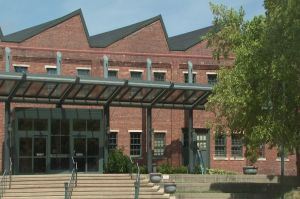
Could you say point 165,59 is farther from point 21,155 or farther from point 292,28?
point 292,28

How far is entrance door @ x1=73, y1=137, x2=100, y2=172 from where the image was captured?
36.4 m

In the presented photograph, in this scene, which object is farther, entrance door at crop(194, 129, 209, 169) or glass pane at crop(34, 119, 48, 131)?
entrance door at crop(194, 129, 209, 169)

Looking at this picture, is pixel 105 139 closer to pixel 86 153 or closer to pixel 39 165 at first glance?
pixel 86 153

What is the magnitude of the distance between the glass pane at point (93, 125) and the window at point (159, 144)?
27.4ft

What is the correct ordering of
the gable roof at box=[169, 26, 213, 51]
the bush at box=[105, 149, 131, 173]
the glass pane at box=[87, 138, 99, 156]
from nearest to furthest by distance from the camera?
the bush at box=[105, 149, 131, 173], the glass pane at box=[87, 138, 99, 156], the gable roof at box=[169, 26, 213, 51]

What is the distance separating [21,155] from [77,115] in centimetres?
401

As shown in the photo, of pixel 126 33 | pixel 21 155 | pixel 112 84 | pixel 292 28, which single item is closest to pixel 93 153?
pixel 21 155

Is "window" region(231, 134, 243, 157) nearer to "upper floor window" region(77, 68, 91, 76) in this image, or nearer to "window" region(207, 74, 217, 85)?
"window" region(207, 74, 217, 85)

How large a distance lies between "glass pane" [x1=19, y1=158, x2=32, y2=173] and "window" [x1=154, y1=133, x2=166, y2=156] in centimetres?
1155

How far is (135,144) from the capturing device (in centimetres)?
4381

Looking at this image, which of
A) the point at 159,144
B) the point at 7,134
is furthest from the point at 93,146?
the point at 159,144

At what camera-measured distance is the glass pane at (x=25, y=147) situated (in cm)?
3509

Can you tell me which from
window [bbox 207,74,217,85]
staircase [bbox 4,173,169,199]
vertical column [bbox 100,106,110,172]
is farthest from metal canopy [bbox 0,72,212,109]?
window [bbox 207,74,217,85]

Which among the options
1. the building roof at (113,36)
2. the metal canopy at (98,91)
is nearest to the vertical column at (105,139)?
the metal canopy at (98,91)
